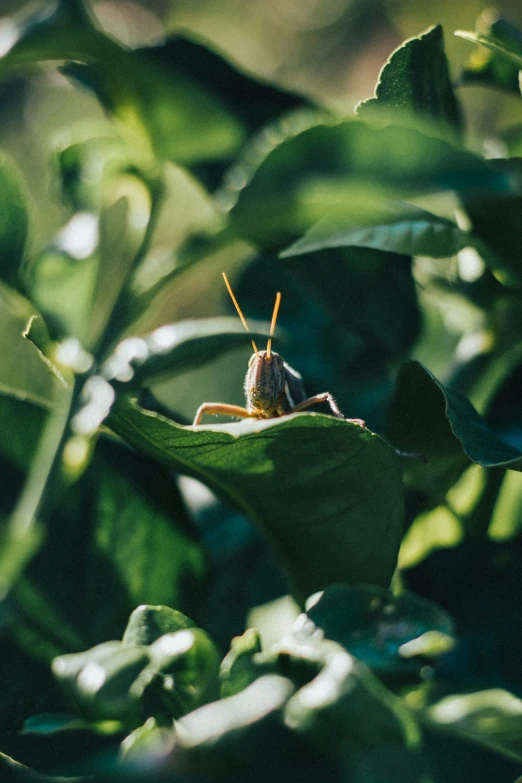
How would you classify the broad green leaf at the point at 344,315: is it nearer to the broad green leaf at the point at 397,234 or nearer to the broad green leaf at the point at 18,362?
the broad green leaf at the point at 397,234

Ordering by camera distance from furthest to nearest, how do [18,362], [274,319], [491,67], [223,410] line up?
[18,362], [223,410], [274,319], [491,67]

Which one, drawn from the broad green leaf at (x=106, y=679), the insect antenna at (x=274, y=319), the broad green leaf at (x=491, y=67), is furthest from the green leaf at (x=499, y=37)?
the broad green leaf at (x=106, y=679)

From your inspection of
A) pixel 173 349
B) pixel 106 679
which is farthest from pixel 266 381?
pixel 106 679

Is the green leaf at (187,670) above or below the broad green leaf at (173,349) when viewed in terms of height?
below

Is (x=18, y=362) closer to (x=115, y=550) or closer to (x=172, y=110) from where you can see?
(x=115, y=550)

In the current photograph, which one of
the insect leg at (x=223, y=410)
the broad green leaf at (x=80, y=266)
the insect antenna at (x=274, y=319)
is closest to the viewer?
the broad green leaf at (x=80, y=266)

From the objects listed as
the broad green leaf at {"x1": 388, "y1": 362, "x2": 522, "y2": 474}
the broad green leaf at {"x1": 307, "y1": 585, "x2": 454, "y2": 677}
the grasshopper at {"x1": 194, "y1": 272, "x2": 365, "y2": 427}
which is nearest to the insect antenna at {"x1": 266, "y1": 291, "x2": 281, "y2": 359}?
the grasshopper at {"x1": 194, "y1": 272, "x2": 365, "y2": 427}

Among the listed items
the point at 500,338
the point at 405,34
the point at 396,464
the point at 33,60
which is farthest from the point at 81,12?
the point at 405,34
